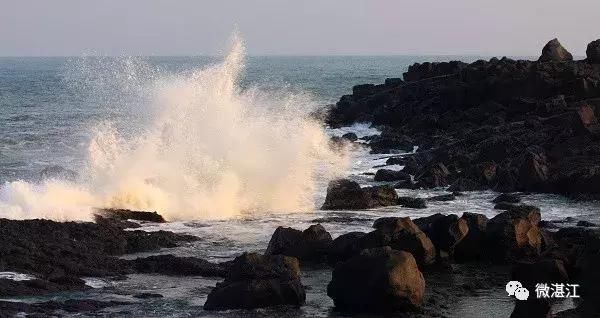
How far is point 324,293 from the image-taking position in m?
18.3

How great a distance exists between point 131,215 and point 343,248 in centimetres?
794

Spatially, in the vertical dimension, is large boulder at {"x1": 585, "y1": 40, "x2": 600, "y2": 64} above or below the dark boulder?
above

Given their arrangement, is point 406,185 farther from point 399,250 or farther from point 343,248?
point 399,250

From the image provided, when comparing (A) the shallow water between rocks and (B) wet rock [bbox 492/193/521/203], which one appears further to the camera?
(B) wet rock [bbox 492/193/521/203]

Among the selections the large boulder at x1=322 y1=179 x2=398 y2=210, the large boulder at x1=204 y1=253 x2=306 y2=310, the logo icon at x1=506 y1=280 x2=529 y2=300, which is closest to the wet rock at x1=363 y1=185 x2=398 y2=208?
the large boulder at x1=322 y1=179 x2=398 y2=210

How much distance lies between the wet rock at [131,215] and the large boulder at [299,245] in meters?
6.01

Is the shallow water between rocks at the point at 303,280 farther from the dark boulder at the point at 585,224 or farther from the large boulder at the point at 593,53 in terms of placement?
the large boulder at the point at 593,53

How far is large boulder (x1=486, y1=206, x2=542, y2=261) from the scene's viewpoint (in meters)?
21.4

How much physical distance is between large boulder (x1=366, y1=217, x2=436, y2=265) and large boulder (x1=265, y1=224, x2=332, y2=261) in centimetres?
107

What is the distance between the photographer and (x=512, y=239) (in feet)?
70.3

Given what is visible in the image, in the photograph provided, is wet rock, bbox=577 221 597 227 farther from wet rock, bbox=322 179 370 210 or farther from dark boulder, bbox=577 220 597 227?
wet rock, bbox=322 179 370 210

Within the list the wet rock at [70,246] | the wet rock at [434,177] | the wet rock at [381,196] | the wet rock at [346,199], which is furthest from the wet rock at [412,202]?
the wet rock at [70,246]

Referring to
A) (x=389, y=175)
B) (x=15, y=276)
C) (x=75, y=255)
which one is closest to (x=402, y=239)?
(x=75, y=255)

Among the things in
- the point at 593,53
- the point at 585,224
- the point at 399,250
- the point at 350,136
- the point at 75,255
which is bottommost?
the point at 585,224
